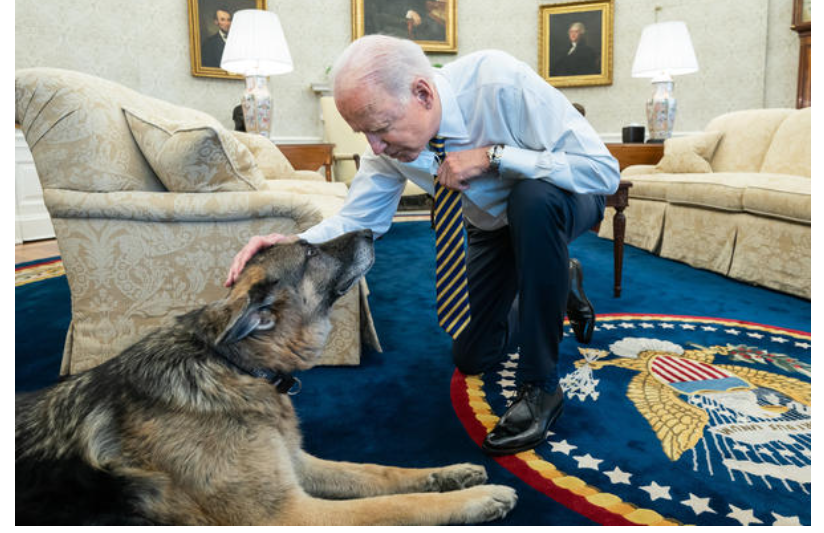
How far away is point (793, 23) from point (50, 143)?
7106mm

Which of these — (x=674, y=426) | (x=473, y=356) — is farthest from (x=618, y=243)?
(x=674, y=426)

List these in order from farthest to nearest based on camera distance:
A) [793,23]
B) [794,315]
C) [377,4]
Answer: [377,4], [793,23], [794,315]

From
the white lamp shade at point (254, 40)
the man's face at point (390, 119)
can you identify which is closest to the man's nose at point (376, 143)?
the man's face at point (390, 119)

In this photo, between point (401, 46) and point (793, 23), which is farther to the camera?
point (793, 23)

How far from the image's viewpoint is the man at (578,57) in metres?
6.75

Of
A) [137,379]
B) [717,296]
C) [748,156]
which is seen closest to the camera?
[137,379]

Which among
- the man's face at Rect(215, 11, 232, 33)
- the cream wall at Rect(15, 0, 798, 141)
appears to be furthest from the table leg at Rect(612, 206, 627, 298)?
the man's face at Rect(215, 11, 232, 33)

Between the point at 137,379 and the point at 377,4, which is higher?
the point at 377,4

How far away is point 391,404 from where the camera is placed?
6.06 feet

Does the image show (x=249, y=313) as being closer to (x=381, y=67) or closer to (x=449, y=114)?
(x=381, y=67)

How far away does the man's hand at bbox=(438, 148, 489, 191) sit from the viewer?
1.62m

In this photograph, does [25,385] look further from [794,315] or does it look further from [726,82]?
[726,82]

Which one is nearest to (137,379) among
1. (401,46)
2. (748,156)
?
(401,46)

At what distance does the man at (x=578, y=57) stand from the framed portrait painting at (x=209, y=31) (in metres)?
4.08
